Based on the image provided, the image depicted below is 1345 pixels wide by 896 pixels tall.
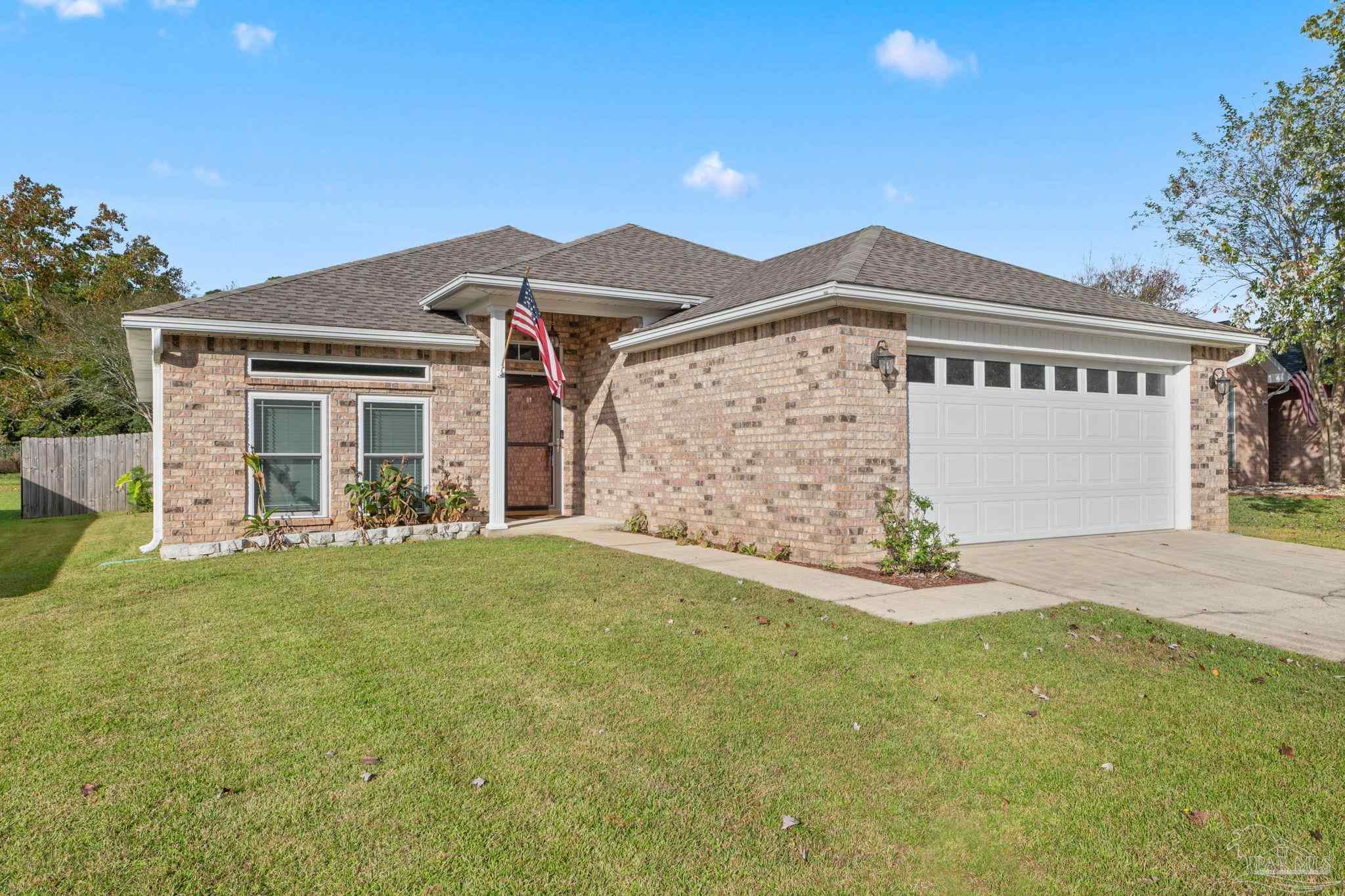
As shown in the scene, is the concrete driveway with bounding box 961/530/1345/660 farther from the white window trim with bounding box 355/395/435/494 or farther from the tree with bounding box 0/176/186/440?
the tree with bounding box 0/176/186/440

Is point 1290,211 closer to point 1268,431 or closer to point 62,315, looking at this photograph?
point 1268,431

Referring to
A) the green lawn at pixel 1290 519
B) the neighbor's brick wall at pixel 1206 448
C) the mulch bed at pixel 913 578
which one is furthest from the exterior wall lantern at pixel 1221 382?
the mulch bed at pixel 913 578

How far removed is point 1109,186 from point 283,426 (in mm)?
18876

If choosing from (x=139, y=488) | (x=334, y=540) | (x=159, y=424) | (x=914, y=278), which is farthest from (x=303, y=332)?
(x=139, y=488)

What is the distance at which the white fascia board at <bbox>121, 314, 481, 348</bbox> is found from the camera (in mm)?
9922

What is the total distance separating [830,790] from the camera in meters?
3.38

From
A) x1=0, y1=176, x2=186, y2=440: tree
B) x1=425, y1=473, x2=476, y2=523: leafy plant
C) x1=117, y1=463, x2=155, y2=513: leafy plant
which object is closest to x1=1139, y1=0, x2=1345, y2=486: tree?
x1=425, y1=473, x2=476, y2=523: leafy plant

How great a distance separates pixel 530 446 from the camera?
44.7ft

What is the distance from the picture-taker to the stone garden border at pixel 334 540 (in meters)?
9.55

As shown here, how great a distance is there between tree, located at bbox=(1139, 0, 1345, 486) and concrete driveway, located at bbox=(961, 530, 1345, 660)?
639 cm

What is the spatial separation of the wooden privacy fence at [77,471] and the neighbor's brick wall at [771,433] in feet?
42.7

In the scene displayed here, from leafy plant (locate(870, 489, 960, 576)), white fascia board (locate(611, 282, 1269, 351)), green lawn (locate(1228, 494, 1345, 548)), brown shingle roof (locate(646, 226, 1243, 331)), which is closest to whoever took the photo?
leafy plant (locate(870, 489, 960, 576))

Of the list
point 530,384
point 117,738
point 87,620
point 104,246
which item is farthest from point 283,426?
point 104,246

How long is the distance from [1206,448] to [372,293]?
41.5ft
